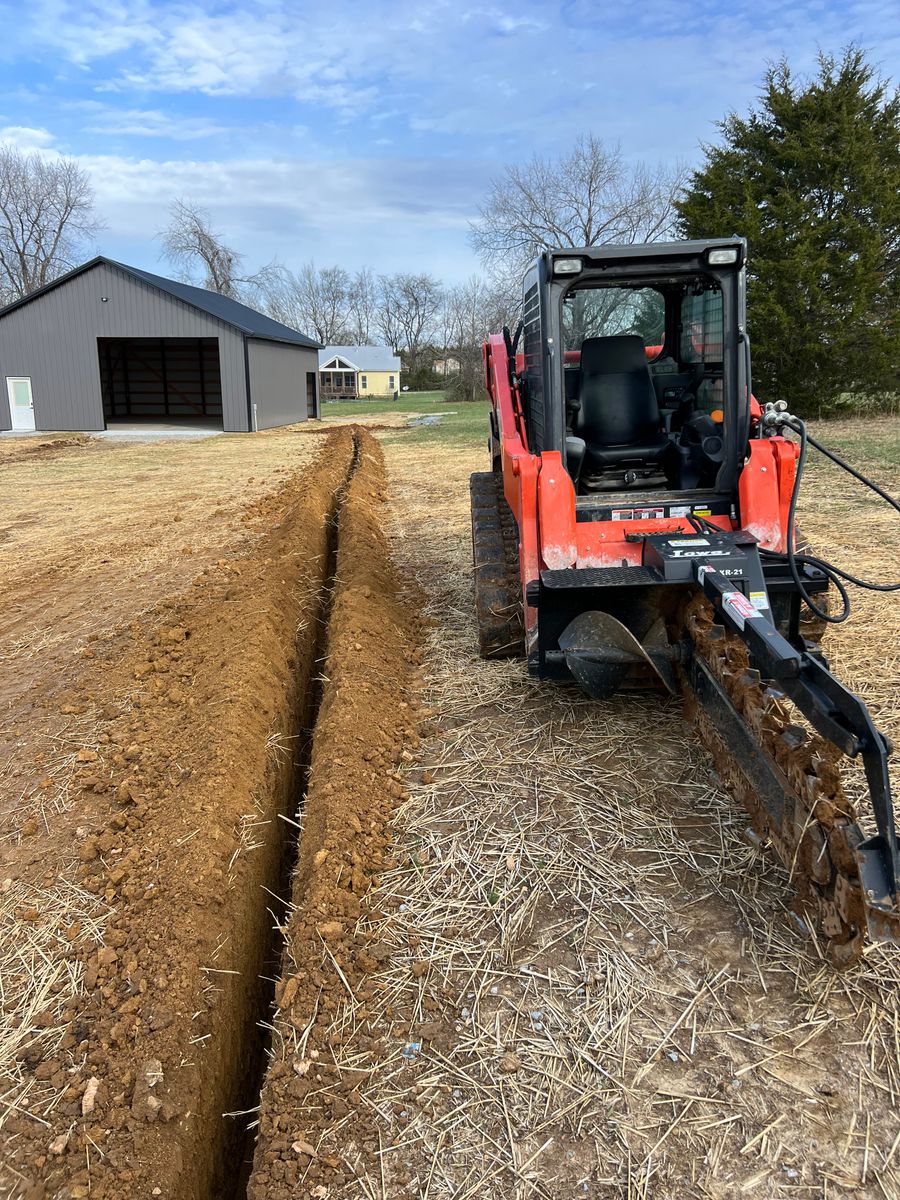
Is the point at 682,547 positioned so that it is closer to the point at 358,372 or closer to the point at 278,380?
the point at 278,380

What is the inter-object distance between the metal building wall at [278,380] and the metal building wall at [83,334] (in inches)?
30.6

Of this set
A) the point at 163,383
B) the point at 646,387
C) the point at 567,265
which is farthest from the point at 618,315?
the point at 163,383

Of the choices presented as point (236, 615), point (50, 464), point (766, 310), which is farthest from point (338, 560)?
point (766, 310)

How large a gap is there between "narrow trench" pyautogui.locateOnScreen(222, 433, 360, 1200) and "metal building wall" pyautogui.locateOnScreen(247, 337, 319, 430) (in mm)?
22153

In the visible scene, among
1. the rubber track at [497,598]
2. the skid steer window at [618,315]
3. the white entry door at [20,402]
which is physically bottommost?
the rubber track at [497,598]

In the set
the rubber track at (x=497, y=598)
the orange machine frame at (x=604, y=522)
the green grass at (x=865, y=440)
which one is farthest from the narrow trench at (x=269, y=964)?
the green grass at (x=865, y=440)

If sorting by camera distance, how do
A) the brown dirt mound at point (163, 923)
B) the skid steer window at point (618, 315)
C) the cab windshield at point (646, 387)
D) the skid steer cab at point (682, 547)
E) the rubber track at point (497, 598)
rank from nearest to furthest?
the brown dirt mound at point (163, 923) → the skid steer cab at point (682, 547) → the cab windshield at point (646, 387) → the rubber track at point (497, 598) → the skid steer window at point (618, 315)

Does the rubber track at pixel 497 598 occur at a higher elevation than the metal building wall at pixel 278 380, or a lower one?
lower

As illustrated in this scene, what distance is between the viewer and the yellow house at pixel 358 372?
6769cm

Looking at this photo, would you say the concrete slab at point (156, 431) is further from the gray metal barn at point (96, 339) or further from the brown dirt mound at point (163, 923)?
the brown dirt mound at point (163, 923)

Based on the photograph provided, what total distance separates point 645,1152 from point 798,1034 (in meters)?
0.63

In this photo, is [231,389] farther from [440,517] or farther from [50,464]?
[440,517]

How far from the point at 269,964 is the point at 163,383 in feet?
103

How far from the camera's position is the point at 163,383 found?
1250 inches
